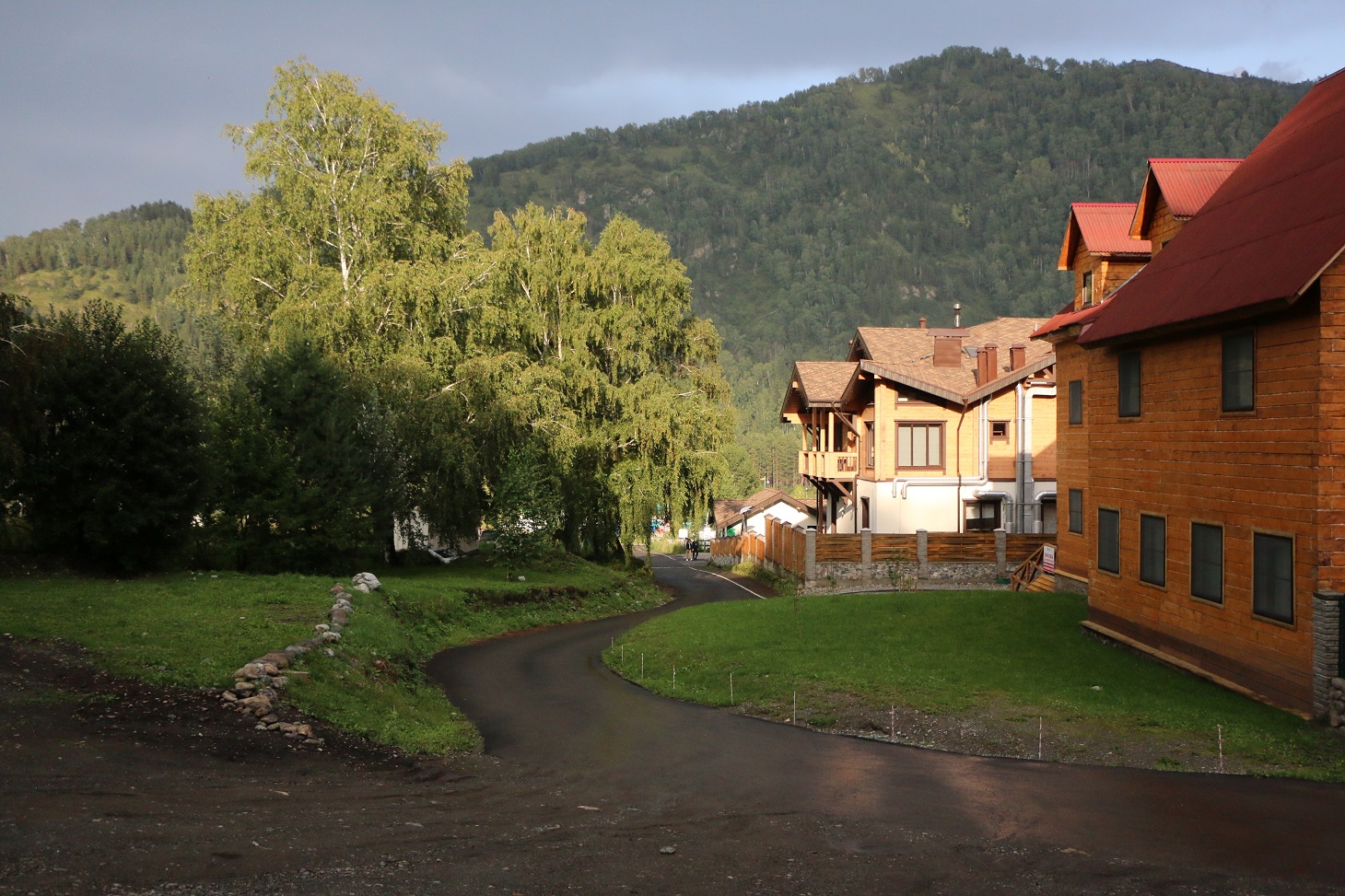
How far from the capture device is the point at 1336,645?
49.8 feet

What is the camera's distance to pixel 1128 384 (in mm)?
21812

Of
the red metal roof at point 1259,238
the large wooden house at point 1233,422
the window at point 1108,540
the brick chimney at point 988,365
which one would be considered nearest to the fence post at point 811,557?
the brick chimney at point 988,365

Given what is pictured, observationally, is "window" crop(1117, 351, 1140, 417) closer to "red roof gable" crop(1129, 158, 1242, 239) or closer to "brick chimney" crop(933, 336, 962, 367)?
"red roof gable" crop(1129, 158, 1242, 239)

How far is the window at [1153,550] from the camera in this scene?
20.2 m

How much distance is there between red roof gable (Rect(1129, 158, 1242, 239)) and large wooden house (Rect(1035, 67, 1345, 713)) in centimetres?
5

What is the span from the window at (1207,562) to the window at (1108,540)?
10.8 feet

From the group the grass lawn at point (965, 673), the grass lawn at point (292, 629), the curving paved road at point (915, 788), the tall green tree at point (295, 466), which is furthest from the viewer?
the tall green tree at point (295, 466)

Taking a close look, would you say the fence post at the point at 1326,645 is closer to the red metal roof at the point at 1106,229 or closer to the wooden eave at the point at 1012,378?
the red metal roof at the point at 1106,229

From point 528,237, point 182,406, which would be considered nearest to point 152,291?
point 528,237

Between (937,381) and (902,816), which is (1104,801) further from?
(937,381)

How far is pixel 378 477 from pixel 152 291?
192m

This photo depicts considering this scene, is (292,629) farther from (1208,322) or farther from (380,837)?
(1208,322)

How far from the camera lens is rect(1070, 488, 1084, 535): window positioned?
30.9m

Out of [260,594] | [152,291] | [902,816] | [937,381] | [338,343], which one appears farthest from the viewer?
[152,291]
